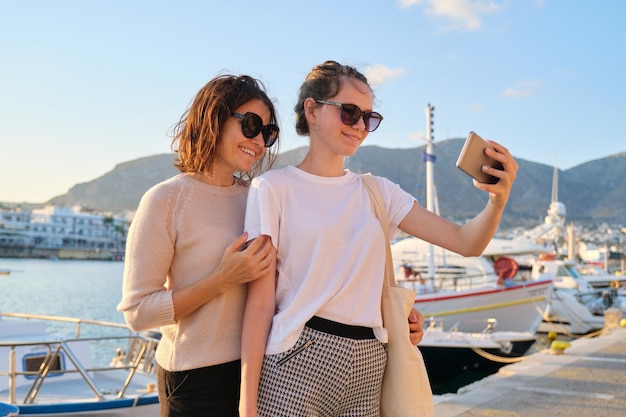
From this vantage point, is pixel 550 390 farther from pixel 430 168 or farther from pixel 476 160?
pixel 430 168

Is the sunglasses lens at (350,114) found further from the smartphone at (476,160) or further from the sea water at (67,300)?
the sea water at (67,300)

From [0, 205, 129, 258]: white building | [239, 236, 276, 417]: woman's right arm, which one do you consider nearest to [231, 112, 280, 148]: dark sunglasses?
[239, 236, 276, 417]: woman's right arm

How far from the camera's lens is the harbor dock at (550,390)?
19.3 ft

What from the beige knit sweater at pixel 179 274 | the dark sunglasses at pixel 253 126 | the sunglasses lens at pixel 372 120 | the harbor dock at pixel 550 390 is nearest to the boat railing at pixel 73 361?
the harbor dock at pixel 550 390

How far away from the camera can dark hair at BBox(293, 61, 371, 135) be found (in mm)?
2115

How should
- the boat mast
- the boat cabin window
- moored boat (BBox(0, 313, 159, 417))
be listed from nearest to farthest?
moored boat (BBox(0, 313, 159, 417)) → the boat cabin window → the boat mast

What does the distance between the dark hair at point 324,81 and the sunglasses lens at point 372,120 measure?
109 mm

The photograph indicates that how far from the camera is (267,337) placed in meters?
1.95

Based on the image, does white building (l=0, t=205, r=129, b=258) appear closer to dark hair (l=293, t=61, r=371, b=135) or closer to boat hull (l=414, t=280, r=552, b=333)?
boat hull (l=414, t=280, r=552, b=333)

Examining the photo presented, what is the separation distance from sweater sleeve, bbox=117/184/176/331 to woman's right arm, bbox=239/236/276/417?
25 cm

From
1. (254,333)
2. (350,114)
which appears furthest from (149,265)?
(350,114)

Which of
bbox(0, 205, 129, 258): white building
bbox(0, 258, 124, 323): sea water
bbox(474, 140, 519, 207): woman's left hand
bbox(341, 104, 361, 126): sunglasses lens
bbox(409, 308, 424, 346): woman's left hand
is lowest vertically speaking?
bbox(0, 258, 124, 323): sea water

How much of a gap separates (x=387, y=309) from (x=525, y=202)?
156 m

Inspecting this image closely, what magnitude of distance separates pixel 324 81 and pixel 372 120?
8.1 inches
